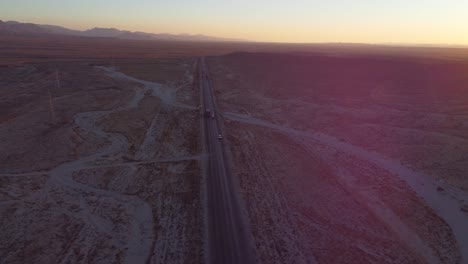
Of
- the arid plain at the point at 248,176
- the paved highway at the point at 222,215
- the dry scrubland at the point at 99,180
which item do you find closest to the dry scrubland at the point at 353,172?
the arid plain at the point at 248,176

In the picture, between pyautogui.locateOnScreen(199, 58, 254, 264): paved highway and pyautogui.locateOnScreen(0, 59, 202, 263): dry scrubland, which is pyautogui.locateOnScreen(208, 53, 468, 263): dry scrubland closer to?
pyautogui.locateOnScreen(199, 58, 254, 264): paved highway

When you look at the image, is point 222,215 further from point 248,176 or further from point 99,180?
point 99,180

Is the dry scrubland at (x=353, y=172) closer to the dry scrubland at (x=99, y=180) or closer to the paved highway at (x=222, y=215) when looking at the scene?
the paved highway at (x=222, y=215)

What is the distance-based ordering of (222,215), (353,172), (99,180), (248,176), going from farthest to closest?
(353,172) < (248,176) < (99,180) < (222,215)

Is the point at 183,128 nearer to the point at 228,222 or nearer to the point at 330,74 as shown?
the point at 228,222

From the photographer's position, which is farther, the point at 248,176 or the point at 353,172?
the point at 353,172

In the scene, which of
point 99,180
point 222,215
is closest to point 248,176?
point 222,215

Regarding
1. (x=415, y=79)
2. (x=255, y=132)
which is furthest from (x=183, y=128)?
(x=415, y=79)
